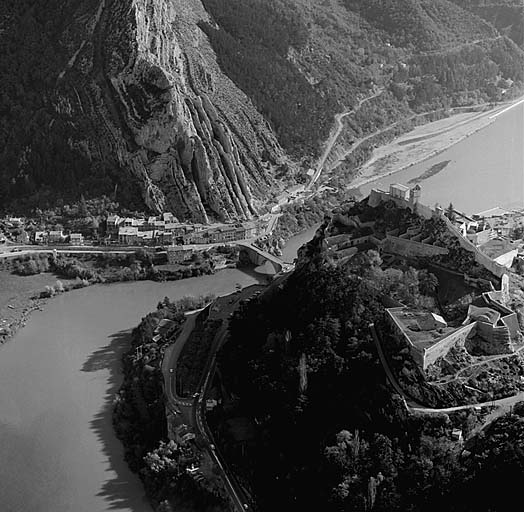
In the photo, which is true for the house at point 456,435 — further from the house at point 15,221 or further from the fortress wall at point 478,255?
the house at point 15,221

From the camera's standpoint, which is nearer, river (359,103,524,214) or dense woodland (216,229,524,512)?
dense woodland (216,229,524,512)

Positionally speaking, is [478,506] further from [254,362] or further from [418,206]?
[418,206]

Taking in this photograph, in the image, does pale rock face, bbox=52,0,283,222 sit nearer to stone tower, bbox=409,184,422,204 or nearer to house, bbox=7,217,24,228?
house, bbox=7,217,24,228

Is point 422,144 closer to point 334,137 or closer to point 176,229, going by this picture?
point 334,137

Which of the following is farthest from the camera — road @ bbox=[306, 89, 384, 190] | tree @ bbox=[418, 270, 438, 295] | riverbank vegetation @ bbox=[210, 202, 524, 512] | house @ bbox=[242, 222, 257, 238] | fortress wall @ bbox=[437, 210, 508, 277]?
road @ bbox=[306, 89, 384, 190]

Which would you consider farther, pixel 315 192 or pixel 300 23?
pixel 300 23

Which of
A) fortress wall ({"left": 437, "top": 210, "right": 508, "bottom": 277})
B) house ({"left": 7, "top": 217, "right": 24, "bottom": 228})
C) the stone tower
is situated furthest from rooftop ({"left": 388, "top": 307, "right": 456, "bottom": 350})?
house ({"left": 7, "top": 217, "right": 24, "bottom": 228})

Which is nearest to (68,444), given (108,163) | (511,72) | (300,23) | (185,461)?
(185,461)
